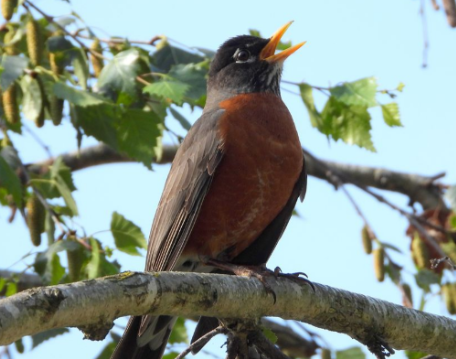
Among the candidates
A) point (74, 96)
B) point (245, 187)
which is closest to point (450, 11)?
point (245, 187)

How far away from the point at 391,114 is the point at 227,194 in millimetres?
1204

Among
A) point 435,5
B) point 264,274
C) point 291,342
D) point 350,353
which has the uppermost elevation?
point 435,5

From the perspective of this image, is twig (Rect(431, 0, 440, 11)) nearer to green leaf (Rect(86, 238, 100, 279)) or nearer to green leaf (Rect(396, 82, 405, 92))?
green leaf (Rect(396, 82, 405, 92))

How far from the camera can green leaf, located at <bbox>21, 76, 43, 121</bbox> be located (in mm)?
4395

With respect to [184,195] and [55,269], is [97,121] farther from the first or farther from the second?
[55,269]

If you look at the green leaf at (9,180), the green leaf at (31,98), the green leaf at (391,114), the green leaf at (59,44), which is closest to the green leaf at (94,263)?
the green leaf at (9,180)

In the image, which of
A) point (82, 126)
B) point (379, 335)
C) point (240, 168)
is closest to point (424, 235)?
point (240, 168)

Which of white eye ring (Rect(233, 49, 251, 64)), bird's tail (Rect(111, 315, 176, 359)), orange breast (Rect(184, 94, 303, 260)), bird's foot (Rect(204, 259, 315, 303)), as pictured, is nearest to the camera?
bird's foot (Rect(204, 259, 315, 303))

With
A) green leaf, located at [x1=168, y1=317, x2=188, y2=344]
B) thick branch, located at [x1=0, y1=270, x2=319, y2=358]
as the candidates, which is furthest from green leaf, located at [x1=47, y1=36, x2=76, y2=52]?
thick branch, located at [x1=0, y1=270, x2=319, y2=358]

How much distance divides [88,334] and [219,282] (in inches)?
24.8

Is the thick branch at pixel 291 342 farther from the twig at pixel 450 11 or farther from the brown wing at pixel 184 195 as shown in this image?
the twig at pixel 450 11

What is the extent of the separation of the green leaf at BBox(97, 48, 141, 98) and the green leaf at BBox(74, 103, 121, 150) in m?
0.15

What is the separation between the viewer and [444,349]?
354cm

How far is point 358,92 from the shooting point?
476cm
